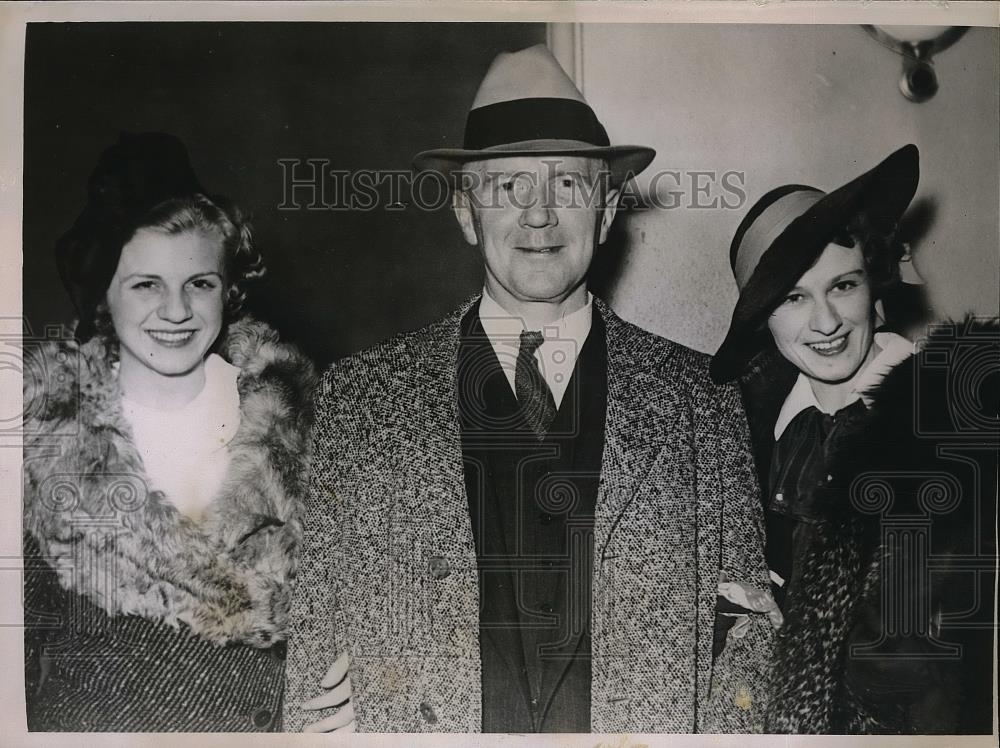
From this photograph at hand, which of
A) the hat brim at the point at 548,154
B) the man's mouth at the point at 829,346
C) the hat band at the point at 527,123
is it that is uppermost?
the hat band at the point at 527,123

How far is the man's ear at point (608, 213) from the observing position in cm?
202

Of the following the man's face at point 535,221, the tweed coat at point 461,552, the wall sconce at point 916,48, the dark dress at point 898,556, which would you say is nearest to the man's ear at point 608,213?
the man's face at point 535,221

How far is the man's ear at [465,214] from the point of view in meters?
2.02

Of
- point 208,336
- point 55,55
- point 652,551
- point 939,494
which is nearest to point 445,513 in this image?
point 652,551

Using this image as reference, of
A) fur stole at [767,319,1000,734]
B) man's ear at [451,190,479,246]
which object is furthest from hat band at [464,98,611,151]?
fur stole at [767,319,1000,734]

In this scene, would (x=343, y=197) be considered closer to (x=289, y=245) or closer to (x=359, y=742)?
(x=289, y=245)

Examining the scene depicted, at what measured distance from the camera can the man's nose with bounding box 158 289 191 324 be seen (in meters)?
2.01

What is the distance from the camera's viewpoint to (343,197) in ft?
6.66

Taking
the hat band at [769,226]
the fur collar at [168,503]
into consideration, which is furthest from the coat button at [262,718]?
the hat band at [769,226]

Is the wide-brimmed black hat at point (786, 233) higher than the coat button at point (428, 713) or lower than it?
higher

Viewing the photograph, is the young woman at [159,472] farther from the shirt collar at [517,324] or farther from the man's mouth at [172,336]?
the shirt collar at [517,324]

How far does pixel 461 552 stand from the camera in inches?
77.7

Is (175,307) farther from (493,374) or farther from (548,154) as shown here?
(548,154)

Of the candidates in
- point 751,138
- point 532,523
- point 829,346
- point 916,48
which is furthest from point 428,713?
point 916,48
